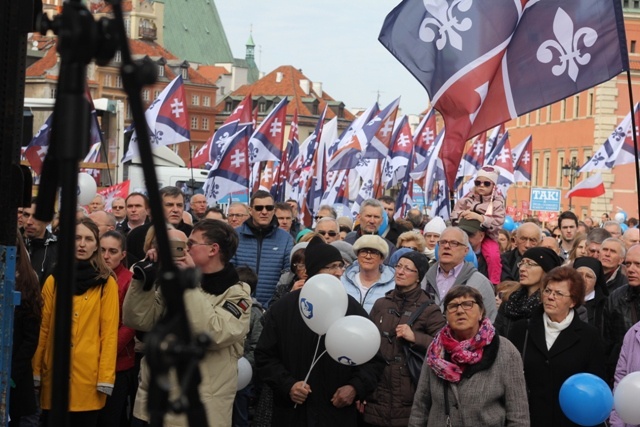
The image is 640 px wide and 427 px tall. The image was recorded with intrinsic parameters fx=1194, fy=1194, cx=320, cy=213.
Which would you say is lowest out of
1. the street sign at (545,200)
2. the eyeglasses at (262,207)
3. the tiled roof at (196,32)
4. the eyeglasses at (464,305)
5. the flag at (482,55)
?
the eyeglasses at (464,305)

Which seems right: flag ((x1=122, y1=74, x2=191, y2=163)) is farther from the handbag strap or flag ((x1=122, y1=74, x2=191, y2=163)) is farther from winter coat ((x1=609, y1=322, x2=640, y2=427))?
winter coat ((x1=609, y1=322, x2=640, y2=427))

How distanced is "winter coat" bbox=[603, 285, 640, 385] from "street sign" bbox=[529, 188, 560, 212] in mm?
33089

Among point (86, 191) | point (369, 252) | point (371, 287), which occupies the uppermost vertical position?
point (86, 191)

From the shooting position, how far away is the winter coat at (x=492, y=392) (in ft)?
21.4

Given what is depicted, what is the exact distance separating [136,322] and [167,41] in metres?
131

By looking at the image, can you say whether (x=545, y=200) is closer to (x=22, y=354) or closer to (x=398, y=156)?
(x=398, y=156)

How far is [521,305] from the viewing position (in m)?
8.13

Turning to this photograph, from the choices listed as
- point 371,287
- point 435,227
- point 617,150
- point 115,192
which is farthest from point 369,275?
point 617,150

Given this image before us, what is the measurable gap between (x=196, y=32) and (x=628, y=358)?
13728 centimetres

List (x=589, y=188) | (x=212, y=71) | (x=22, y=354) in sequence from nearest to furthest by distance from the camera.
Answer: (x=22, y=354)
(x=589, y=188)
(x=212, y=71)

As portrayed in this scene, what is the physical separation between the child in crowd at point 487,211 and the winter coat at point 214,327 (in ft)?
14.3

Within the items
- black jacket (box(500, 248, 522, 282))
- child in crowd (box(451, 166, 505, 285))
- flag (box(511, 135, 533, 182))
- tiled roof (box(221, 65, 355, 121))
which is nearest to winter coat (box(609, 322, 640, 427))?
child in crowd (box(451, 166, 505, 285))

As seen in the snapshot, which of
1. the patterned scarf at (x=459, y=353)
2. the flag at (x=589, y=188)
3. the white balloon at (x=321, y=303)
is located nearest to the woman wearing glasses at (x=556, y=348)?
the patterned scarf at (x=459, y=353)

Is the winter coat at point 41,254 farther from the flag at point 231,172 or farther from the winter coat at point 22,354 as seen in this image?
the flag at point 231,172
